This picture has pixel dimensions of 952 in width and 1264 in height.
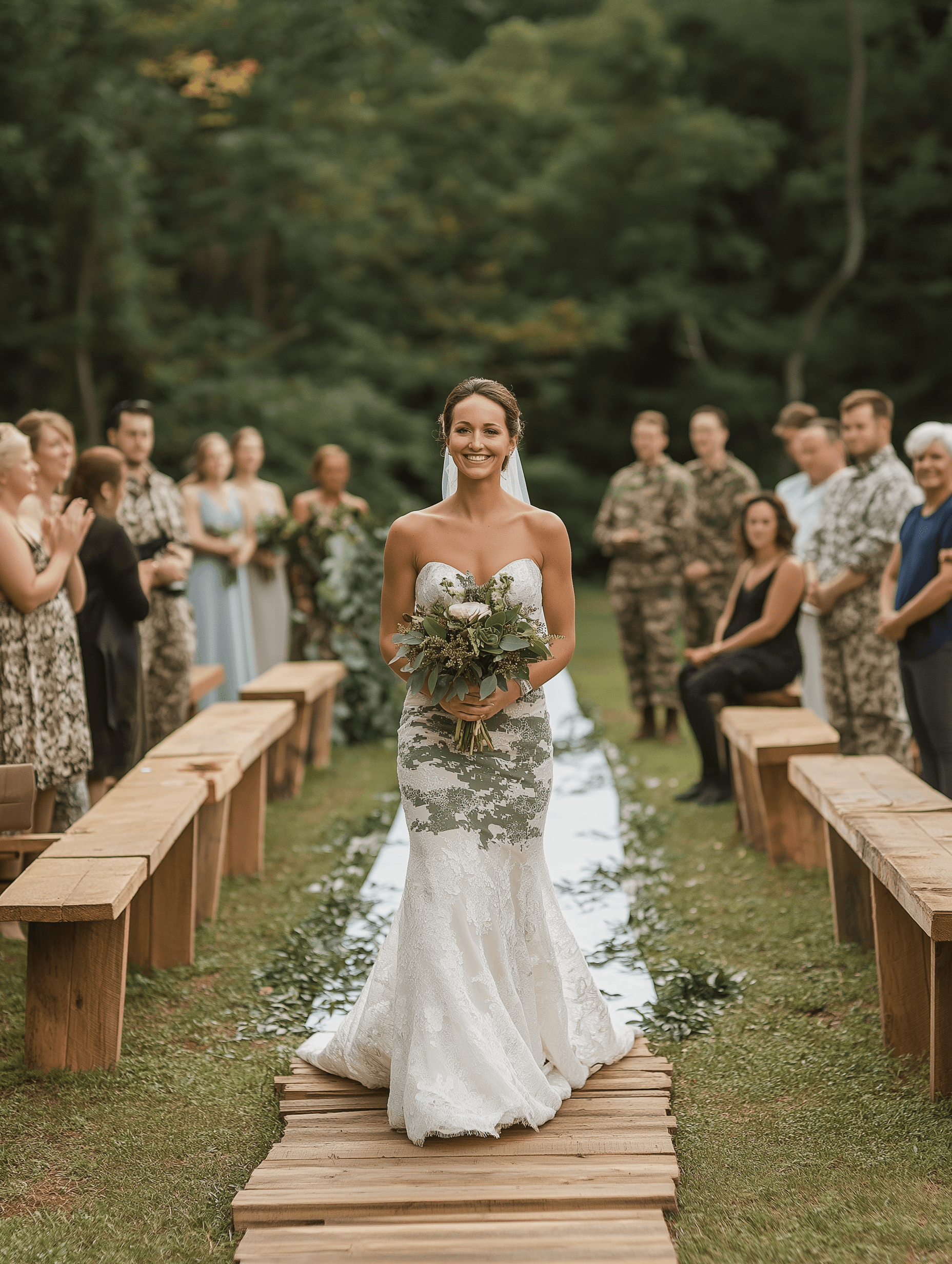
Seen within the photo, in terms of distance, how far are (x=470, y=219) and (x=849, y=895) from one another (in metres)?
21.3

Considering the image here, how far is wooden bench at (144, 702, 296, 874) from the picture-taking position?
654 centimetres

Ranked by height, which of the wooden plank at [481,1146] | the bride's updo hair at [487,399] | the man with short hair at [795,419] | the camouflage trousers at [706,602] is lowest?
the wooden plank at [481,1146]

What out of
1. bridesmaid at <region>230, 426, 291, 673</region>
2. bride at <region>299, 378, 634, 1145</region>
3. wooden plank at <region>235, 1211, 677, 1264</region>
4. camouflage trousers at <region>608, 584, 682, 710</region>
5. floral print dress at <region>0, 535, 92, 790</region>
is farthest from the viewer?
bridesmaid at <region>230, 426, 291, 673</region>

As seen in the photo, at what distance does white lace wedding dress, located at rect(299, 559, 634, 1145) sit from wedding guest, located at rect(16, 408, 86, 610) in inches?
109

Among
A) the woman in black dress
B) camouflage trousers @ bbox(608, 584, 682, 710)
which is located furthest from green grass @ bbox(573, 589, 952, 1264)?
camouflage trousers @ bbox(608, 584, 682, 710)

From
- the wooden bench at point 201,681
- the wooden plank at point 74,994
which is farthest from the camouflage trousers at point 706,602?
the wooden plank at point 74,994

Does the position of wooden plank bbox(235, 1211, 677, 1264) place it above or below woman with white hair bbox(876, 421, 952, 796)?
below

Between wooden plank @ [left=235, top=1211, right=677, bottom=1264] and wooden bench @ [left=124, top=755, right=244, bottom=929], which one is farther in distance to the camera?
wooden bench @ [left=124, top=755, right=244, bottom=929]

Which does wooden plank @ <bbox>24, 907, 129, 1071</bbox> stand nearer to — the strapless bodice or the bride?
the bride

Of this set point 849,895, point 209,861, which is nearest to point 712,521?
point 849,895

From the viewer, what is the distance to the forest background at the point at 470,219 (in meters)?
17.8

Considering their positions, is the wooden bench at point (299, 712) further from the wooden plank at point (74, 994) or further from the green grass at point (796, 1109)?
the wooden plank at point (74, 994)

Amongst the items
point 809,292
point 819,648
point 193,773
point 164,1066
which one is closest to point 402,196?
point 809,292

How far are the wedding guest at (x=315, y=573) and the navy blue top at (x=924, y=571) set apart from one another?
17.0ft
